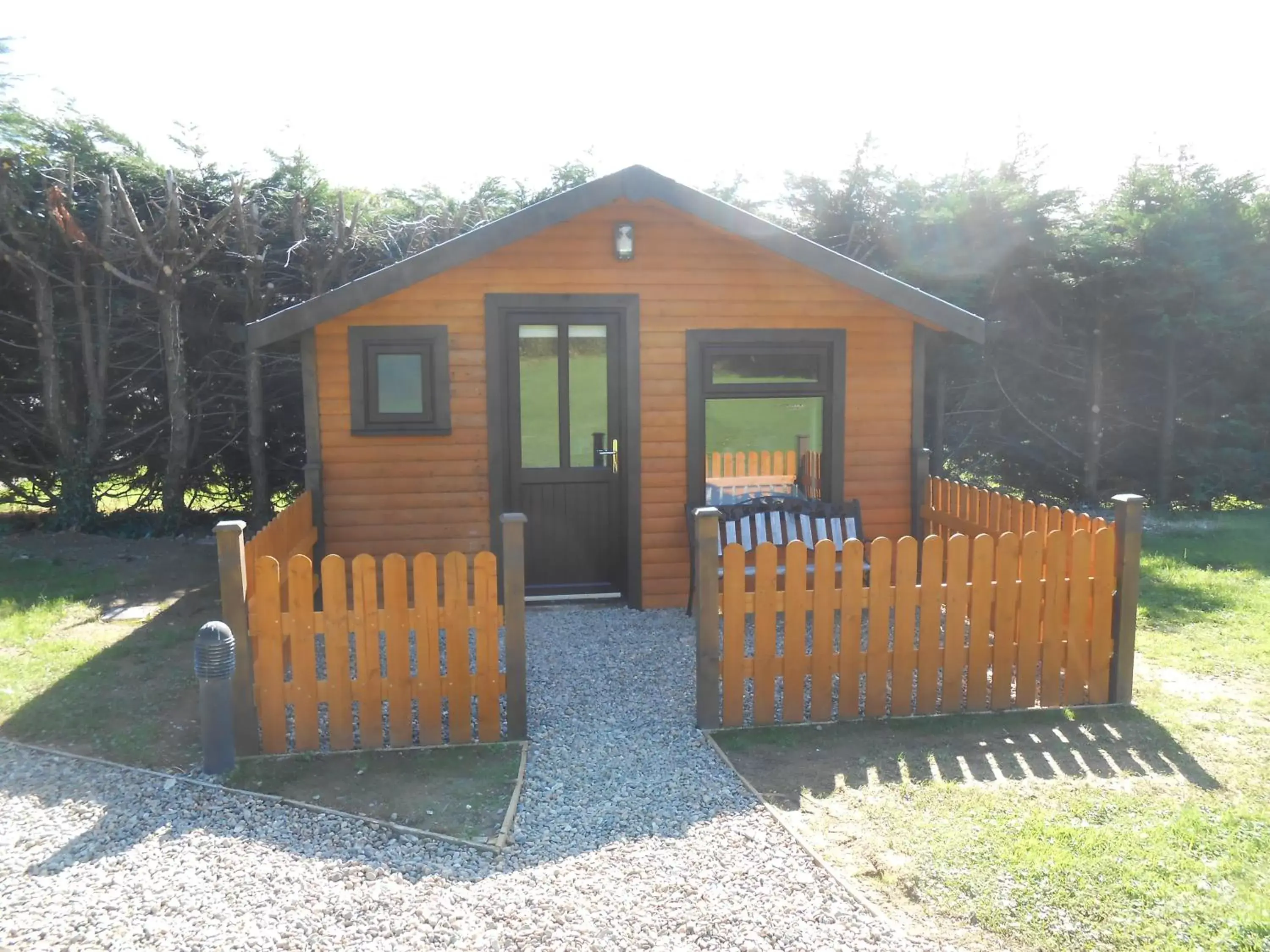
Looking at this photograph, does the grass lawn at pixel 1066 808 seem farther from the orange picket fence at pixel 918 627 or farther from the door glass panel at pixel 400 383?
the door glass panel at pixel 400 383

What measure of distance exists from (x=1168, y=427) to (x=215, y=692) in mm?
13233

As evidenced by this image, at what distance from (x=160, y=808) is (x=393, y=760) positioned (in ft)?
3.42

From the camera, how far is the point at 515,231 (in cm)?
718

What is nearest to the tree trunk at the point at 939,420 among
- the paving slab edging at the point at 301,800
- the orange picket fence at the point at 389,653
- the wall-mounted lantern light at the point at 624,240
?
the wall-mounted lantern light at the point at 624,240

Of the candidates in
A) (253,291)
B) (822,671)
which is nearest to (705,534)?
(822,671)

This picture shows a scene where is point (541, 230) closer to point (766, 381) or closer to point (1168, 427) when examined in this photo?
point (766, 381)

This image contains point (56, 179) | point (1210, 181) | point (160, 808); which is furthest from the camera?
point (1210, 181)

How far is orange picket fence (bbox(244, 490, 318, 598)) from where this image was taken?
5.11 m

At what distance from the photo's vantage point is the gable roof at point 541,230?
706 cm

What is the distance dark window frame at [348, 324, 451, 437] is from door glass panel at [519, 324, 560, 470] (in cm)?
62

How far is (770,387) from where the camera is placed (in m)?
8.00

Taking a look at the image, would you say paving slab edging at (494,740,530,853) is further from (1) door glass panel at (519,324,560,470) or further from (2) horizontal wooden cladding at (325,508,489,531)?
(1) door glass panel at (519,324,560,470)

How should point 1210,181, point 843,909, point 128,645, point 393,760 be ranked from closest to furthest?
point 843,909, point 393,760, point 128,645, point 1210,181

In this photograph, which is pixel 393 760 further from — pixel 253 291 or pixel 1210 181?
pixel 1210 181
